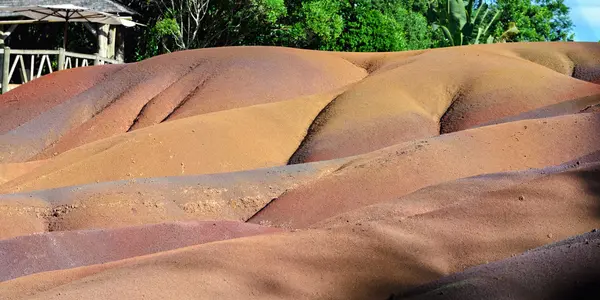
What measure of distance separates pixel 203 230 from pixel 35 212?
176 centimetres

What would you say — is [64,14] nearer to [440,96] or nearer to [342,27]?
[342,27]

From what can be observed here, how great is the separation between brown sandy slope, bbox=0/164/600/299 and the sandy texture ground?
15mm

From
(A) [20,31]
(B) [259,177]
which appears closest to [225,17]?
(A) [20,31]

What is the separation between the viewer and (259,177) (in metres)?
8.67

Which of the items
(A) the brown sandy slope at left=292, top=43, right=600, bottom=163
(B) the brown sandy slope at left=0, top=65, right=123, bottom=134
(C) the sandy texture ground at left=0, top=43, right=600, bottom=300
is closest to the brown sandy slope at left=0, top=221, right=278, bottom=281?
(C) the sandy texture ground at left=0, top=43, right=600, bottom=300

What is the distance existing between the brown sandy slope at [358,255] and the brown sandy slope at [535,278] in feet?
1.53

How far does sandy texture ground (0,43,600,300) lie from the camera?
4441 mm

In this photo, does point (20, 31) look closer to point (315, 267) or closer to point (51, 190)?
point (51, 190)

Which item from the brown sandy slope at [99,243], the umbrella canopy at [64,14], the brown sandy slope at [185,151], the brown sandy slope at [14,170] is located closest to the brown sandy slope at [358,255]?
the brown sandy slope at [99,243]

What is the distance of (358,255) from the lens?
15.3ft

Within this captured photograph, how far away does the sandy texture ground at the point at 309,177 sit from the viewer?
4.44m

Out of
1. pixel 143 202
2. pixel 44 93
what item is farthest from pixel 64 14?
pixel 143 202

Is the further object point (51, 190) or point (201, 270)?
point (51, 190)

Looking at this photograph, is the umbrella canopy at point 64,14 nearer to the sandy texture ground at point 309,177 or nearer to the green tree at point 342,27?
the sandy texture ground at point 309,177
